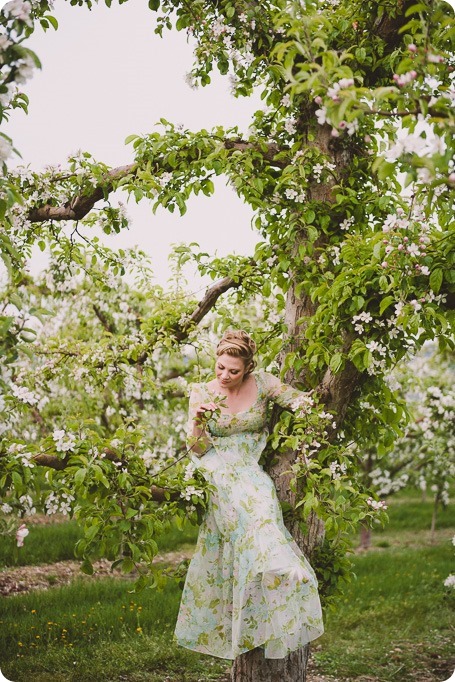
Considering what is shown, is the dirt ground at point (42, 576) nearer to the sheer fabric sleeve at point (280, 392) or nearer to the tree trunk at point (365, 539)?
the tree trunk at point (365, 539)

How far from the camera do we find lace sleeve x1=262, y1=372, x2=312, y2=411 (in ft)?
13.1

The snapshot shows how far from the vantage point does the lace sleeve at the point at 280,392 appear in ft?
13.1

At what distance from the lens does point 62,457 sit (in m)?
3.18

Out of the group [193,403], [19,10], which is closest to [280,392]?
[193,403]

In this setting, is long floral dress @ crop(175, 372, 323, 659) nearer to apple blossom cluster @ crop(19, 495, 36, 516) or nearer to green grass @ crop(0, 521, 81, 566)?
apple blossom cluster @ crop(19, 495, 36, 516)

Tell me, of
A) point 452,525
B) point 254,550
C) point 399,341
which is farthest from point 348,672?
point 452,525

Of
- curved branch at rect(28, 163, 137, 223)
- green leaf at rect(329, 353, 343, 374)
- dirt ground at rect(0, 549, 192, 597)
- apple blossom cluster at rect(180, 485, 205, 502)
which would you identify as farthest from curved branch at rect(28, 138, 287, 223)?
dirt ground at rect(0, 549, 192, 597)

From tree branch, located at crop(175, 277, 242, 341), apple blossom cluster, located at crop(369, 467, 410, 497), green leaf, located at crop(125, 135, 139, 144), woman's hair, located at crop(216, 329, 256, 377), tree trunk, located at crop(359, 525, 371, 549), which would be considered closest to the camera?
woman's hair, located at crop(216, 329, 256, 377)

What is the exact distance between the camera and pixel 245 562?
11.8 feet

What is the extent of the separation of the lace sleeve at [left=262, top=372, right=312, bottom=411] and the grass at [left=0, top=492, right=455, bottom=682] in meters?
1.62

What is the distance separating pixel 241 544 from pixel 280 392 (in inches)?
32.6

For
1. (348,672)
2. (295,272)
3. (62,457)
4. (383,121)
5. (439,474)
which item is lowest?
(348,672)

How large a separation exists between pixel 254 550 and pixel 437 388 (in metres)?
4.50

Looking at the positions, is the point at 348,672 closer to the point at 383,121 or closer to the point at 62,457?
the point at 62,457
